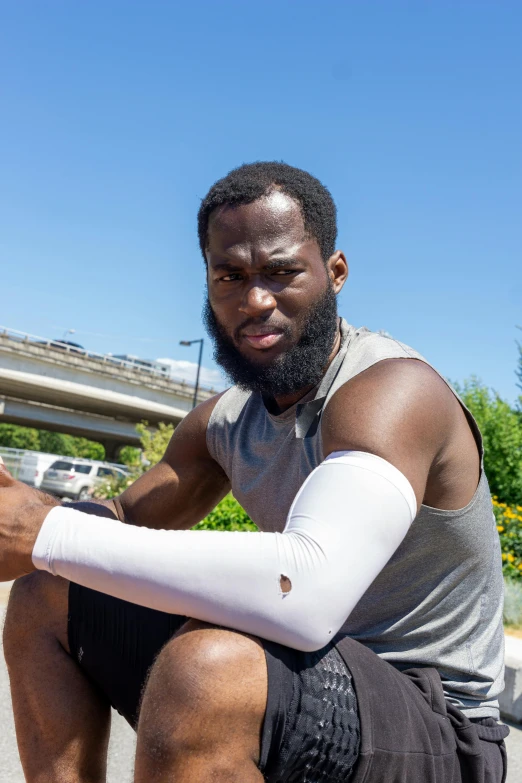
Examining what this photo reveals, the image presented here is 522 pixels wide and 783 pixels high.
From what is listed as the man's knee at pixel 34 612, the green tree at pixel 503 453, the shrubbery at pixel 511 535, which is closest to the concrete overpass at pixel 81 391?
the green tree at pixel 503 453

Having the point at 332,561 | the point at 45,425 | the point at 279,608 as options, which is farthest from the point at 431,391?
the point at 45,425

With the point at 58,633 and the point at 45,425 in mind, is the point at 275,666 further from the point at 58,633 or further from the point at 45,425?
the point at 45,425

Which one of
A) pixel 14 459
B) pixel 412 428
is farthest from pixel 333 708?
pixel 14 459

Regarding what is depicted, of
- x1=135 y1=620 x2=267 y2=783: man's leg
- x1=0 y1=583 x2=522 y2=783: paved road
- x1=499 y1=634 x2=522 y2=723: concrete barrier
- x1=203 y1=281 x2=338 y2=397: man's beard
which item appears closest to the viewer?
x1=135 y1=620 x2=267 y2=783: man's leg

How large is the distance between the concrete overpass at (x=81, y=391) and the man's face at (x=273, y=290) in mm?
37659

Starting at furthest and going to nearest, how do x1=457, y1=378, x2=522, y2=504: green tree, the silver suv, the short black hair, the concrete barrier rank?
1. the silver suv
2. x1=457, y1=378, x2=522, y2=504: green tree
3. the concrete barrier
4. the short black hair

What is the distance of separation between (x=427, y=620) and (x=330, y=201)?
4.55 ft

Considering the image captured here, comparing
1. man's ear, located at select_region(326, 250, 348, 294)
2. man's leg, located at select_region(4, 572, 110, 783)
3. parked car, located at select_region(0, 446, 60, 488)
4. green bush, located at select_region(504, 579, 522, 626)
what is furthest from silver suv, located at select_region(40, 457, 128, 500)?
man's leg, located at select_region(4, 572, 110, 783)

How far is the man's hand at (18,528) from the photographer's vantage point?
1858 mm

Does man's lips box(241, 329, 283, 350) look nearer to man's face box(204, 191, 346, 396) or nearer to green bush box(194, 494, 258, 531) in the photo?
man's face box(204, 191, 346, 396)

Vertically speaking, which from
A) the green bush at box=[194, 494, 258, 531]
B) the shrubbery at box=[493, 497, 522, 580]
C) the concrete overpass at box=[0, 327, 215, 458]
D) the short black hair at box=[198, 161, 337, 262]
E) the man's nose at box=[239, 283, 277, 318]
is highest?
the short black hair at box=[198, 161, 337, 262]

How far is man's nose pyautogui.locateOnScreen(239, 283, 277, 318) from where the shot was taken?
7.75ft

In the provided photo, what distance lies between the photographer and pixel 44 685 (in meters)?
2.01

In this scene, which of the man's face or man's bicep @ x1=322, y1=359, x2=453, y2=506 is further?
the man's face
